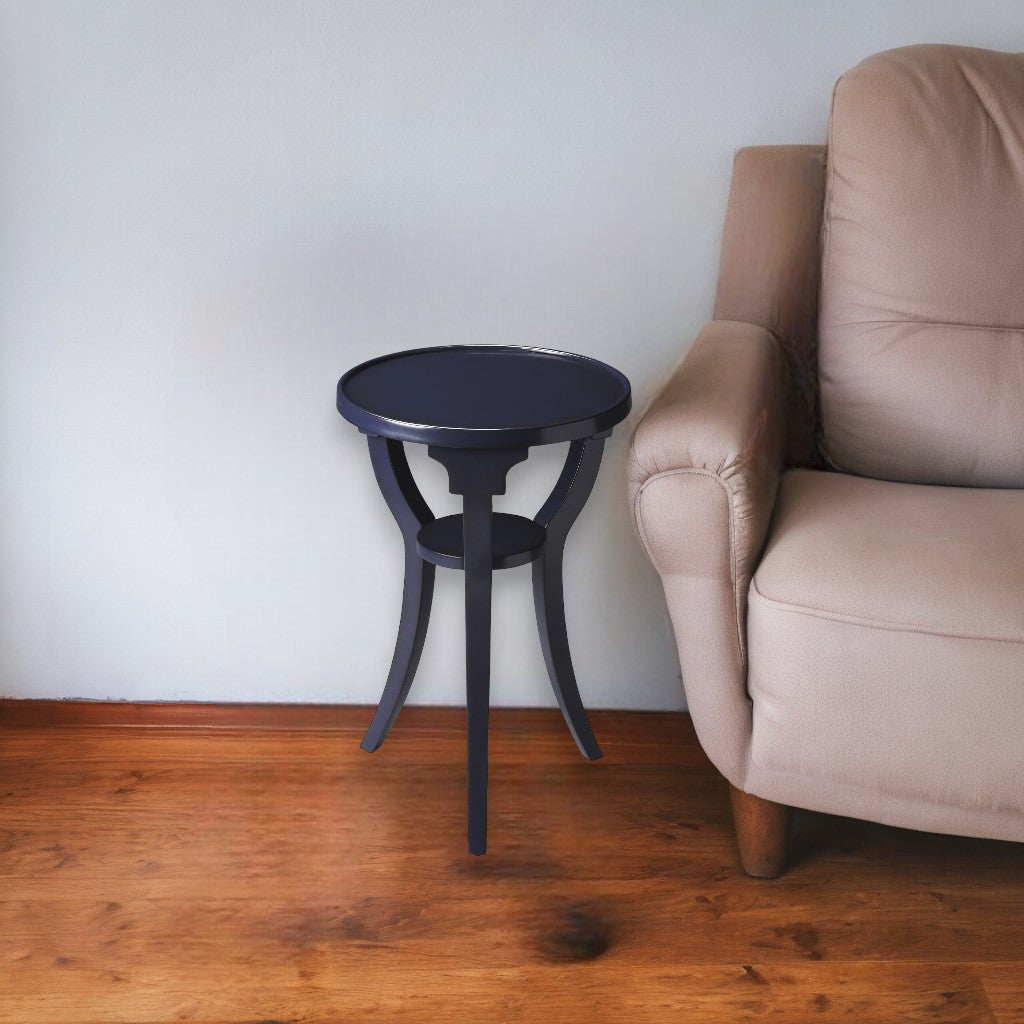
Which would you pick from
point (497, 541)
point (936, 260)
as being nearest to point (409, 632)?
point (497, 541)

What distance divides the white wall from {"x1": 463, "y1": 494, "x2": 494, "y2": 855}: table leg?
0.39m

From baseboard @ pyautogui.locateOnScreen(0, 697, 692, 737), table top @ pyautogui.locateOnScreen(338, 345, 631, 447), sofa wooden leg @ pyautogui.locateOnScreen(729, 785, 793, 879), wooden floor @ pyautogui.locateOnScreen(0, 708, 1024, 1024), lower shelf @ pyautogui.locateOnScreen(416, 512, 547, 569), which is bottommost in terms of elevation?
baseboard @ pyautogui.locateOnScreen(0, 697, 692, 737)

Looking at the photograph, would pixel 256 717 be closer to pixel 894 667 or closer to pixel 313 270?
pixel 313 270

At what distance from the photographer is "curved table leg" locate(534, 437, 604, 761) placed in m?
1.42

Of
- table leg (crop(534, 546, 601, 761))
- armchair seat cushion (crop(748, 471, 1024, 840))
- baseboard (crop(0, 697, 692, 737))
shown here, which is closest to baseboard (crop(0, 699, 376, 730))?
baseboard (crop(0, 697, 692, 737))

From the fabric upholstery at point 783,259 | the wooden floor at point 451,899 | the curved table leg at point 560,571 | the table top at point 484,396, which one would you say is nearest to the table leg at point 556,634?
the curved table leg at point 560,571

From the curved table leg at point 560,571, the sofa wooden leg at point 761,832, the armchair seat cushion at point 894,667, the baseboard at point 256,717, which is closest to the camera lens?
the armchair seat cushion at point 894,667

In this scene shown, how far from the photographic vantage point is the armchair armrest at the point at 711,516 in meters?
1.16

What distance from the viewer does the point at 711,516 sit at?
1166mm

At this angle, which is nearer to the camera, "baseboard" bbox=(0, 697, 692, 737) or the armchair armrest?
the armchair armrest

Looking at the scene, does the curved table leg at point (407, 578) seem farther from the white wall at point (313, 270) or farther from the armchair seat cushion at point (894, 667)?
the armchair seat cushion at point (894, 667)

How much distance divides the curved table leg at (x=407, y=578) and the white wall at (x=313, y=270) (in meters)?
0.20

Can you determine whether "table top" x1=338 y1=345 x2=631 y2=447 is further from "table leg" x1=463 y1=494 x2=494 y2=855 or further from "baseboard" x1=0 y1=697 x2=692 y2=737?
"baseboard" x1=0 y1=697 x2=692 y2=737

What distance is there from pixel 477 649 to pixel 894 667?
482mm
